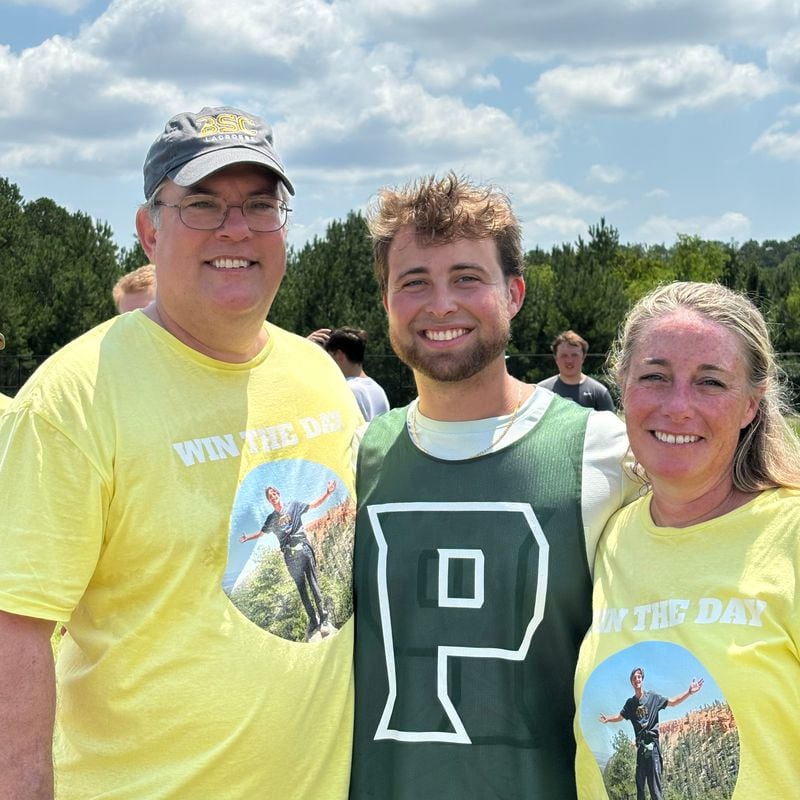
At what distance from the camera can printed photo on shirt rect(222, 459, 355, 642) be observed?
226 cm

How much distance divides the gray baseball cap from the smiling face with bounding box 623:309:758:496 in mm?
1082

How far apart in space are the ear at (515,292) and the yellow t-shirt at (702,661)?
33.4 inches

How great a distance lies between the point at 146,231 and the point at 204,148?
0.31m

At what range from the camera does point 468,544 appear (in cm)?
246

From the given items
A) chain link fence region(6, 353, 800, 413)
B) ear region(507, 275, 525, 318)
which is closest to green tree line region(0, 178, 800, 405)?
chain link fence region(6, 353, 800, 413)

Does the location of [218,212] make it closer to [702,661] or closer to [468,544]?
[468,544]

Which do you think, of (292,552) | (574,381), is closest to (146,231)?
(292,552)

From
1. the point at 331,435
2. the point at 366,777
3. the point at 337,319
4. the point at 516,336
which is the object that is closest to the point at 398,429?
the point at 331,435

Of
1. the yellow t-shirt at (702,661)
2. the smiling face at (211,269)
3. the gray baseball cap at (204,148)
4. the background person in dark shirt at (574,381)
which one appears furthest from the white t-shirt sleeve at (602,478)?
the background person in dark shirt at (574,381)

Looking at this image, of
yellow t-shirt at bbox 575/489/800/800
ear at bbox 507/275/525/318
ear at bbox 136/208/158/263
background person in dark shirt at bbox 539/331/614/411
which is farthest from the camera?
background person in dark shirt at bbox 539/331/614/411

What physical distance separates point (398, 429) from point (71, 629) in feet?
3.39

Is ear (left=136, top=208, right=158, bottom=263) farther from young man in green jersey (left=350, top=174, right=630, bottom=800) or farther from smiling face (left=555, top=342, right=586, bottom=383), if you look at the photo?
smiling face (left=555, top=342, right=586, bottom=383)

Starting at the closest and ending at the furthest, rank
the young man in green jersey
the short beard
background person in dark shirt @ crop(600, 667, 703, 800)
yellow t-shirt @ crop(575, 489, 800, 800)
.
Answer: yellow t-shirt @ crop(575, 489, 800, 800), background person in dark shirt @ crop(600, 667, 703, 800), the young man in green jersey, the short beard

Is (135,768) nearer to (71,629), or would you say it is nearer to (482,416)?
(71,629)
